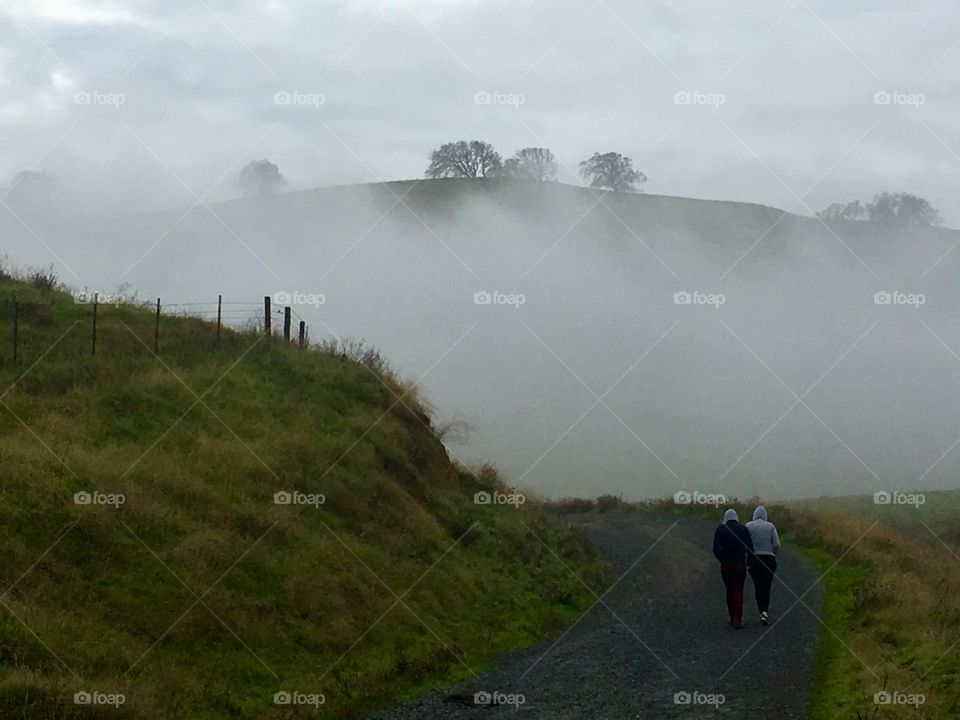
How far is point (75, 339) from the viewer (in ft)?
89.2

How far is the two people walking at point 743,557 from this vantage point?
18359mm

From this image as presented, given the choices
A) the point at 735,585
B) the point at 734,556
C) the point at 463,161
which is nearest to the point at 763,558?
the point at 734,556

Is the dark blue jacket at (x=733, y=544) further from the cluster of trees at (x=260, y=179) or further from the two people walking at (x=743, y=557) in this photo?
the cluster of trees at (x=260, y=179)

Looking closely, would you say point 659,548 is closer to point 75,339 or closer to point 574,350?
point 75,339

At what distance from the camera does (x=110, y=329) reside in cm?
2848

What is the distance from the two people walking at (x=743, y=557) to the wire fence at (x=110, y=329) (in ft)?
55.8

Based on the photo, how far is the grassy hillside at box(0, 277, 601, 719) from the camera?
1313 cm

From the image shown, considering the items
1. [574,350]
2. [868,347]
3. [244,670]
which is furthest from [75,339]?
[868,347]

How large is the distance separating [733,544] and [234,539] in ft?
32.3

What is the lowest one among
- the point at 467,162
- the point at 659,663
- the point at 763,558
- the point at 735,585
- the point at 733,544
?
the point at 659,663

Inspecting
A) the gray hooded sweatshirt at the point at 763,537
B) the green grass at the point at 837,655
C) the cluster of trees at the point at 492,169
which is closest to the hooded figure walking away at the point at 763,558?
the gray hooded sweatshirt at the point at 763,537

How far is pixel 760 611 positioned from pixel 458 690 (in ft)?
25.5

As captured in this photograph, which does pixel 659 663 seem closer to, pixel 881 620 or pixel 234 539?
pixel 881 620

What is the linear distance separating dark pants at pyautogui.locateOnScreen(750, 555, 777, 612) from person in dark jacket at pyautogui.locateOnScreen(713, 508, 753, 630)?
8.1 inches
